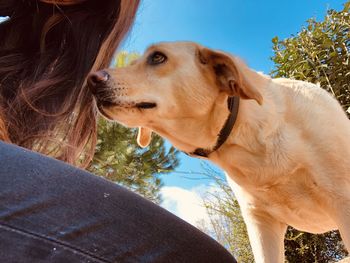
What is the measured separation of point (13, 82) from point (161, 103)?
24.7 inches

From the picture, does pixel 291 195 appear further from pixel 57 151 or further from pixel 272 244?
pixel 57 151

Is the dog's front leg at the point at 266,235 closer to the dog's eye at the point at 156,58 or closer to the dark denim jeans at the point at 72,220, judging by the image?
the dog's eye at the point at 156,58

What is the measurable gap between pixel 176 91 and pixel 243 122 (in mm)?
301

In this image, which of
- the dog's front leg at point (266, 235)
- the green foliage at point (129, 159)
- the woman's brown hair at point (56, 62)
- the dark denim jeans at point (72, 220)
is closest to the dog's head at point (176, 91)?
the woman's brown hair at point (56, 62)

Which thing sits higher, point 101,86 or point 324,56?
point 324,56

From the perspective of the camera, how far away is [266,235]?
2.27 m

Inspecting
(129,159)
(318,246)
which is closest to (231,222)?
(318,246)

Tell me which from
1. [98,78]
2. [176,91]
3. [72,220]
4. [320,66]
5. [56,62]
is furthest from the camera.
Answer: [320,66]

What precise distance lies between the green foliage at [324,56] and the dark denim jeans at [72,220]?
265 cm

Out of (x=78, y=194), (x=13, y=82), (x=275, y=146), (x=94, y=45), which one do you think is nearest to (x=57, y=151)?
(x=13, y=82)

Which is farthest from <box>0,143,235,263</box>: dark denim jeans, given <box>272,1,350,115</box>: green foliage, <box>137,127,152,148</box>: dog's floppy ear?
<box>272,1,350,115</box>: green foliage

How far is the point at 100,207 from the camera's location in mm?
1031

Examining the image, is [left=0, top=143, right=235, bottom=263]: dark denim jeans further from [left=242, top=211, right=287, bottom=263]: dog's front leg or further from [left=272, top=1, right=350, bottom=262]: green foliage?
[left=272, top=1, right=350, bottom=262]: green foliage

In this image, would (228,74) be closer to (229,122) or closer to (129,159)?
(229,122)
